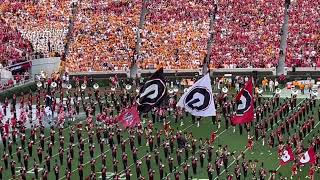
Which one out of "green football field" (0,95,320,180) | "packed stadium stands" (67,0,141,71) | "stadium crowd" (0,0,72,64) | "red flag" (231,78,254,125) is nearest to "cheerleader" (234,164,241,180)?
"green football field" (0,95,320,180)

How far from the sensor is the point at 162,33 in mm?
61656

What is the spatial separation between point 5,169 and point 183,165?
6.66m

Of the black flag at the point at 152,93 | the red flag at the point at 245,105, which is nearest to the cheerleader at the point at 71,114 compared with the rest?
the black flag at the point at 152,93

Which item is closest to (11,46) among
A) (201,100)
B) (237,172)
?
(201,100)

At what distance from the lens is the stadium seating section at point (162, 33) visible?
2297 inches

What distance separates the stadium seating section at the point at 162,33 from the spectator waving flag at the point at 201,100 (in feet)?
75.2

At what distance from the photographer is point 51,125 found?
43.0m

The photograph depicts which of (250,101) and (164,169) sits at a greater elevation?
(250,101)

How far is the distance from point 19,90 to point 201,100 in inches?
768

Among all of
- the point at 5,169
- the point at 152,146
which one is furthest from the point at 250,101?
the point at 5,169

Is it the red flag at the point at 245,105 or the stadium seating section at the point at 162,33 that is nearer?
the red flag at the point at 245,105

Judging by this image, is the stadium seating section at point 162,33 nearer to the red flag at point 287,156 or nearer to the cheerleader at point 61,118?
the cheerleader at point 61,118

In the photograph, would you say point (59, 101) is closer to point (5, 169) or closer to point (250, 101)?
point (5, 169)

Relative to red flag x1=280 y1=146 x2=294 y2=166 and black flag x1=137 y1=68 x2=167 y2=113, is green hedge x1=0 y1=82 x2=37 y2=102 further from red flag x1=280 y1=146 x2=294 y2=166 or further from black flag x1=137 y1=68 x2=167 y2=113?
red flag x1=280 y1=146 x2=294 y2=166
